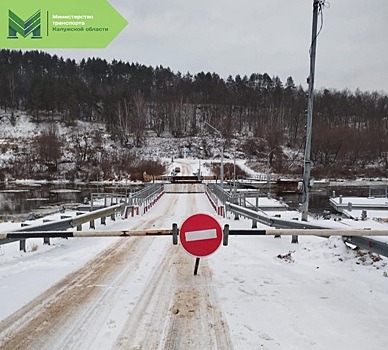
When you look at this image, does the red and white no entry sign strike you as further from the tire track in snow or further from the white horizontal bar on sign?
the tire track in snow

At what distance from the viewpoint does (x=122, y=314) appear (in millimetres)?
4164

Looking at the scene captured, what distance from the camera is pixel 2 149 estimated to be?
8488 cm

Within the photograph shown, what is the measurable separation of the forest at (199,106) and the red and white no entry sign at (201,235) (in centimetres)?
8145

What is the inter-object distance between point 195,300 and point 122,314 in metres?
1.00

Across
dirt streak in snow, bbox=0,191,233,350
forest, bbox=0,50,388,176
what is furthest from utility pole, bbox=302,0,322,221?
forest, bbox=0,50,388,176

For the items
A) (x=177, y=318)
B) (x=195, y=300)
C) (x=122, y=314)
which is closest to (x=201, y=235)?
(x=195, y=300)

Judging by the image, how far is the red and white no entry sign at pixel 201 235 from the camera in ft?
16.9

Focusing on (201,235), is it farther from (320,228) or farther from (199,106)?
(199,106)

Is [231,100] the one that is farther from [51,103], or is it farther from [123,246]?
[123,246]

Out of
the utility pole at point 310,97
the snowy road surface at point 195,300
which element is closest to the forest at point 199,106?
the utility pole at point 310,97

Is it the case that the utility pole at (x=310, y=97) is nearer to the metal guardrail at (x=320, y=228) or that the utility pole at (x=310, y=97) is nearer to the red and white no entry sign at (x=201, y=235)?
the metal guardrail at (x=320, y=228)

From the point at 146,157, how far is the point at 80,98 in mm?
46019

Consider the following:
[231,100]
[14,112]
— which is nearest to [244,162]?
[231,100]

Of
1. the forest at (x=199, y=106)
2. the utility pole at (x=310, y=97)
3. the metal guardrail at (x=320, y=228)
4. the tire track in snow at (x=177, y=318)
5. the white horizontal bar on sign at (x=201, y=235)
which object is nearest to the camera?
the tire track in snow at (x=177, y=318)
